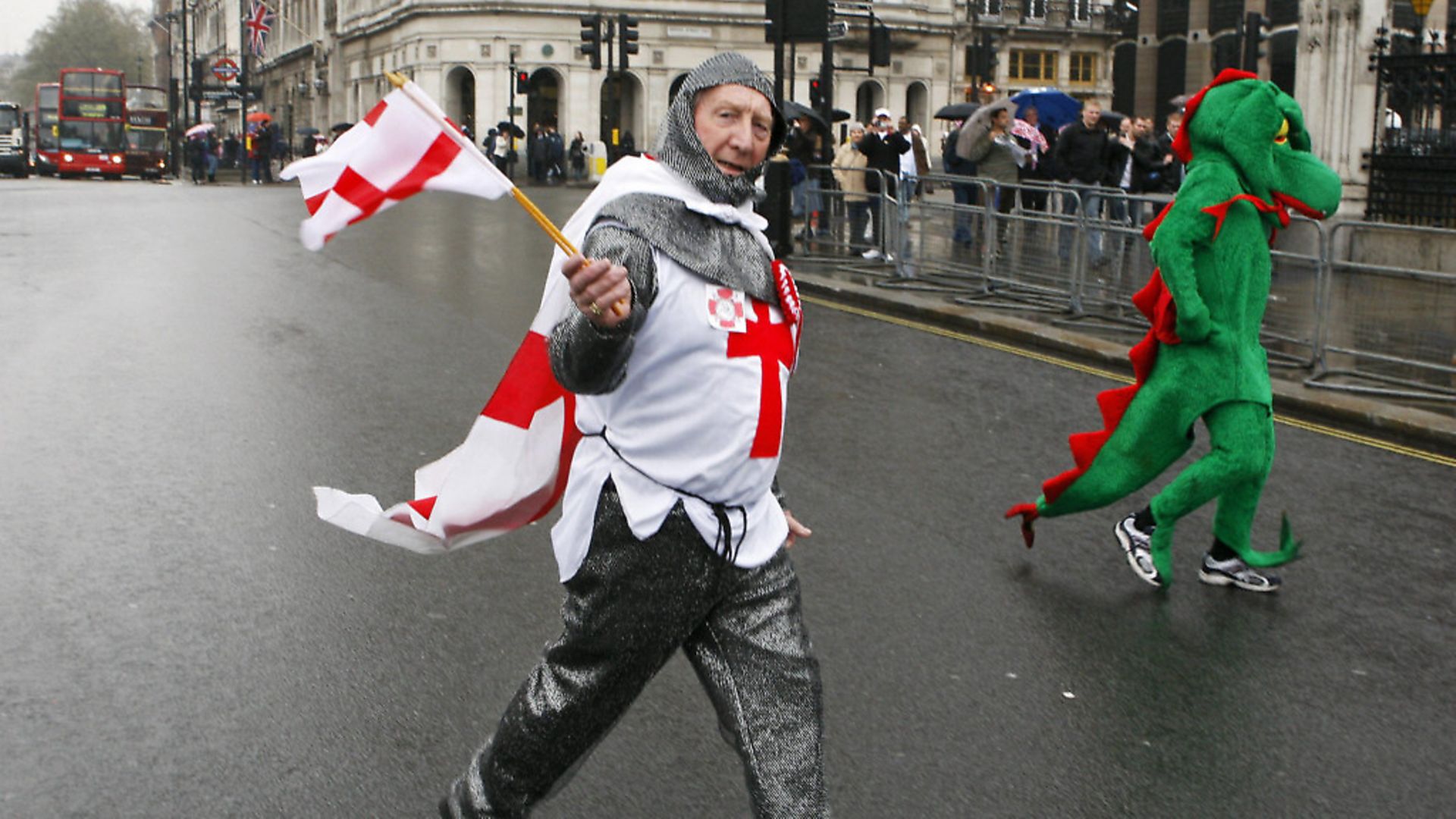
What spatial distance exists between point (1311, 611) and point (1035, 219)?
330 inches

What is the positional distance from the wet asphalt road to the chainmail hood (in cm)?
158

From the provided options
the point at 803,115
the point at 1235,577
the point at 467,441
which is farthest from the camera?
the point at 803,115

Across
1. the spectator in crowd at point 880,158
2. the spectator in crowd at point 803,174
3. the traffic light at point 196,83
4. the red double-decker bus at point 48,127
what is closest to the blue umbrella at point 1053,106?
the spectator in crowd at point 880,158

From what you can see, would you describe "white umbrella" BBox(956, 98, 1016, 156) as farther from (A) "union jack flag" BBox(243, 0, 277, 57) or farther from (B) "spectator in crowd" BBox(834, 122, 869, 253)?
(A) "union jack flag" BBox(243, 0, 277, 57)

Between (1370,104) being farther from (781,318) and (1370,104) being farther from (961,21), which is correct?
(961,21)

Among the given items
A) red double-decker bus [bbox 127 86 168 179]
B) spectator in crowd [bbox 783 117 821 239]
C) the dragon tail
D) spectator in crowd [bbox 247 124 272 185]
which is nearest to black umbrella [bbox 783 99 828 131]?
spectator in crowd [bbox 783 117 821 239]

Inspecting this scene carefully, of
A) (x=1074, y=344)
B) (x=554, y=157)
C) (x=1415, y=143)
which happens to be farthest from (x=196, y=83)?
(x=1074, y=344)

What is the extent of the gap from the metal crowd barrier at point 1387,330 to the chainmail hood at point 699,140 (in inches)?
290

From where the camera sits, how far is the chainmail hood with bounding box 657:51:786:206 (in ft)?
10.2

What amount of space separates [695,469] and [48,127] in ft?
196

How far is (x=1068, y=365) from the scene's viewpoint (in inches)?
452

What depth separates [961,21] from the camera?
230 feet

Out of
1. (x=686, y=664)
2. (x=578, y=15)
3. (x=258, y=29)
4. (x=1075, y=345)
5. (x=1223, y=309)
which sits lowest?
(x=686, y=664)

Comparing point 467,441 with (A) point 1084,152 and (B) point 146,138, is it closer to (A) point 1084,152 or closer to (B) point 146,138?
(A) point 1084,152
